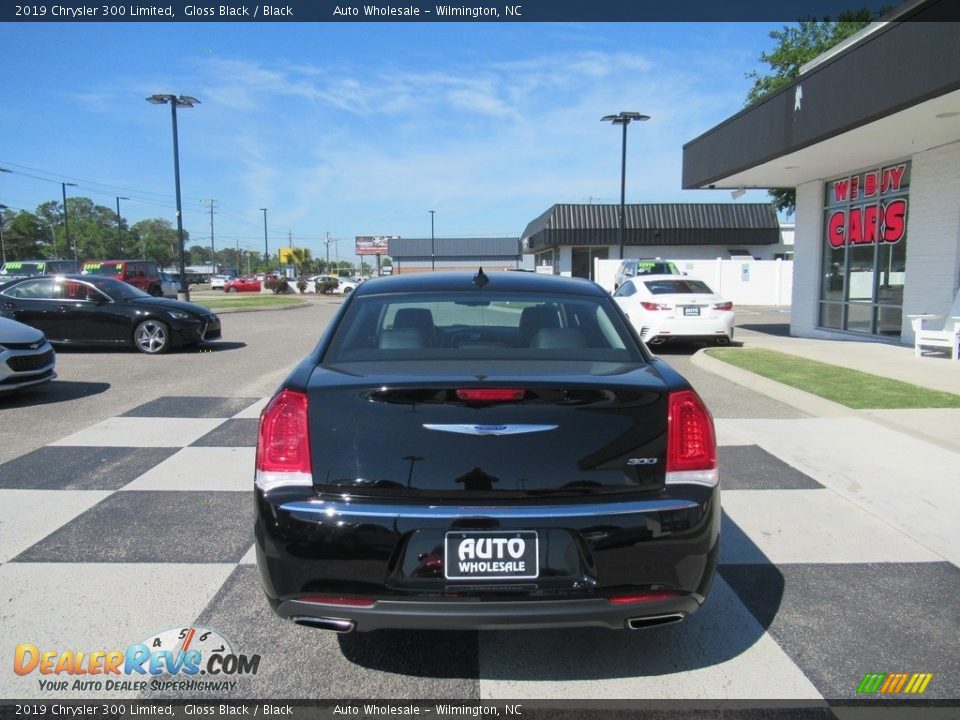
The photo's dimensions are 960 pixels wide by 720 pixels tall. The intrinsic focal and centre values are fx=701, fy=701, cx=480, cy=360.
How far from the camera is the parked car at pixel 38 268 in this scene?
27141mm

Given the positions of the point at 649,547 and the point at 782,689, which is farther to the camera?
the point at 782,689

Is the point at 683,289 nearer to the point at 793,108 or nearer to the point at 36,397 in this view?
the point at 793,108

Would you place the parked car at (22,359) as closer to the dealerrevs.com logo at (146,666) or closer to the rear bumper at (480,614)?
the dealerrevs.com logo at (146,666)

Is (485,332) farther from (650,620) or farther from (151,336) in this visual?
(151,336)

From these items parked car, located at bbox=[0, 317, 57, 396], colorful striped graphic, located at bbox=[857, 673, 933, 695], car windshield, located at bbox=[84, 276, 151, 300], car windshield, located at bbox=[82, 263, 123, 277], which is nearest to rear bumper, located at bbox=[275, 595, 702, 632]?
colorful striped graphic, located at bbox=[857, 673, 933, 695]

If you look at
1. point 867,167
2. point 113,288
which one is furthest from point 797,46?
point 113,288

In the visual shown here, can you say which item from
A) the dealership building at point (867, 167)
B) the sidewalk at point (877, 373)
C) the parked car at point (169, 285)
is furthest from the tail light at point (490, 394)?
the parked car at point (169, 285)

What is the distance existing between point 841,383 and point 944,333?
335 cm

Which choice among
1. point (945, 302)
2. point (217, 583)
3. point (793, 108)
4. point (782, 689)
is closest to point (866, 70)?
point (793, 108)

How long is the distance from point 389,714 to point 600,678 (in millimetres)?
828

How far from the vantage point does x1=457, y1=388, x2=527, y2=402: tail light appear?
8.38 ft

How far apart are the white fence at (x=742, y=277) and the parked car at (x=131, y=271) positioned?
65.0 ft

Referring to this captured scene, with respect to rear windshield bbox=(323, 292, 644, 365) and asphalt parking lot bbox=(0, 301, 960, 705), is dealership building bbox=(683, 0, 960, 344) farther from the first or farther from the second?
rear windshield bbox=(323, 292, 644, 365)

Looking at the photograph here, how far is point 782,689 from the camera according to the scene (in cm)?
267
